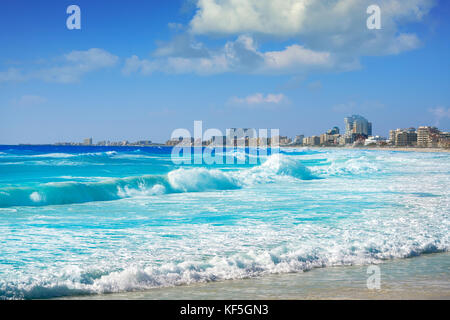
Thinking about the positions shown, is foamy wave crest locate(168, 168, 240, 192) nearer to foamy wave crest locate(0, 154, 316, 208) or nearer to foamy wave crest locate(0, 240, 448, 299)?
foamy wave crest locate(0, 154, 316, 208)

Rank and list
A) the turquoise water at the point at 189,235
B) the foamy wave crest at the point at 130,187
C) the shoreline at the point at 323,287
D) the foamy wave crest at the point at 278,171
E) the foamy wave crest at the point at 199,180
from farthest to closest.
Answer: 1. the foamy wave crest at the point at 278,171
2. the foamy wave crest at the point at 199,180
3. the foamy wave crest at the point at 130,187
4. the turquoise water at the point at 189,235
5. the shoreline at the point at 323,287

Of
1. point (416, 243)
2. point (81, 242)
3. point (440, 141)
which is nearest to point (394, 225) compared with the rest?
point (416, 243)

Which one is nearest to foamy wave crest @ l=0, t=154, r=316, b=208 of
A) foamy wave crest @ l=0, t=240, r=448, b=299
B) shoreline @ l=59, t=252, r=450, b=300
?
foamy wave crest @ l=0, t=240, r=448, b=299

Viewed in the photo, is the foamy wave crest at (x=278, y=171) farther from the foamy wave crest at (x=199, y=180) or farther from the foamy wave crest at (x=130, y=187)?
the foamy wave crest at (x=199, y=180)

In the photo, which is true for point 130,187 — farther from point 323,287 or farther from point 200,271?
point 323,287

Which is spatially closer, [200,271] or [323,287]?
[323,287]

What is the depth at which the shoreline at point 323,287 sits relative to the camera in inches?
189

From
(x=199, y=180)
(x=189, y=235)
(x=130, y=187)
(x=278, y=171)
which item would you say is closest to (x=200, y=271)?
(x=189, y=235)

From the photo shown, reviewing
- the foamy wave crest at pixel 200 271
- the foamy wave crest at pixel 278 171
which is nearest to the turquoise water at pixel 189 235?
the foamy wave crest at pixel 200 271

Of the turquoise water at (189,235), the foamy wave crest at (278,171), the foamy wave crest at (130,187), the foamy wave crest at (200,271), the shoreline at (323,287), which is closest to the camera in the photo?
the shoreline at (323,287)

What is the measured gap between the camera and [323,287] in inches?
202

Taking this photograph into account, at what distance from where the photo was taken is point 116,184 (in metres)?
17.9
